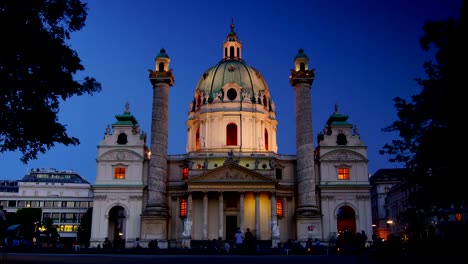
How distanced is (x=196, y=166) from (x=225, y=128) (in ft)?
30.0

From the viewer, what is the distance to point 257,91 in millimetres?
75250

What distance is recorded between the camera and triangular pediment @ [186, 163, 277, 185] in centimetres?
5984

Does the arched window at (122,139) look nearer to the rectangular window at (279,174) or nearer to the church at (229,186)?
the church at (229,186)

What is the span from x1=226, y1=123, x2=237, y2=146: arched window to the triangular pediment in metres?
10.7

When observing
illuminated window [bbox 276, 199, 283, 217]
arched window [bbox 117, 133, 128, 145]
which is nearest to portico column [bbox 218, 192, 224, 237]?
illuminated window [bbox 276, 199, 283, 217]

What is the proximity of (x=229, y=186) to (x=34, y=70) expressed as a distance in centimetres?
4115

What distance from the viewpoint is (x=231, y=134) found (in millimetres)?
71312


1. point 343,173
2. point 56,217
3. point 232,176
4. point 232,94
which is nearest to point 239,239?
point 232,176

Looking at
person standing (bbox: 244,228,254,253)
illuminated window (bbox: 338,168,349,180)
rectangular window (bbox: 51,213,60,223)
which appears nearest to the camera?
person standing (bbox: 244,228,254,253)

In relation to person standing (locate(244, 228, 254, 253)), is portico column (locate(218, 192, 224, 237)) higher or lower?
higher

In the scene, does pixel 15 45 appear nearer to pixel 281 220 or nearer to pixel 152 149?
pixel 152 149

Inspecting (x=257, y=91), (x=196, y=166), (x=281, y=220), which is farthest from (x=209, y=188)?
(x=257, y=91)

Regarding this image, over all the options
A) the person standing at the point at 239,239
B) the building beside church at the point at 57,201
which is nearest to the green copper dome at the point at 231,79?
the person standing at the point at 239,239

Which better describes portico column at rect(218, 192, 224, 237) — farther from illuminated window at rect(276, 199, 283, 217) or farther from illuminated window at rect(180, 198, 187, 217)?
illuminated window at rect(276, 199, 283, 217)
